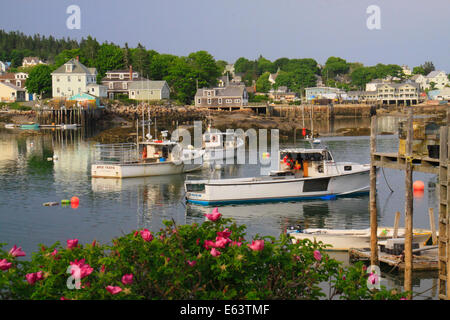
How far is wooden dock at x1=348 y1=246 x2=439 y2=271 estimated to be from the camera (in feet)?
63.8

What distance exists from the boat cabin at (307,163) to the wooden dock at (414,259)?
13054 mm

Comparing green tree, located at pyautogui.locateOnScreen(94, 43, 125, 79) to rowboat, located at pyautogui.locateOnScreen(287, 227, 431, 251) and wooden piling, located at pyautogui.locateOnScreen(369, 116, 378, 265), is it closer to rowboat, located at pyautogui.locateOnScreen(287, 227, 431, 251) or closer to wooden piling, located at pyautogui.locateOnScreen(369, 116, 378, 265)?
rowboat, located at pyautogui.locateOnScreen(287, 227, 431, 251)

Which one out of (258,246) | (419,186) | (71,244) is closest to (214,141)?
(419,186)

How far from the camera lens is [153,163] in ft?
139

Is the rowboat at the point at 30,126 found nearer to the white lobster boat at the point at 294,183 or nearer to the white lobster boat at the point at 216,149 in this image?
the white lobster boat at the point at 216,149

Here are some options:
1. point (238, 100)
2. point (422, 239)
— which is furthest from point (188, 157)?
point (238, 100)

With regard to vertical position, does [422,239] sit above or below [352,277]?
below

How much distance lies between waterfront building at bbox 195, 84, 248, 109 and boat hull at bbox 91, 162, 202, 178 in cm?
6881

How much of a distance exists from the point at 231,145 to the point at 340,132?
34.0 metres

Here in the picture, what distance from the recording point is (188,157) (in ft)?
151

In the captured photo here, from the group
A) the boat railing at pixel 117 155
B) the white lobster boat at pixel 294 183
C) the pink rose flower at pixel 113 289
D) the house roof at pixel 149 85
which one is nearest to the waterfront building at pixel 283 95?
the house roof at pixel 149 85

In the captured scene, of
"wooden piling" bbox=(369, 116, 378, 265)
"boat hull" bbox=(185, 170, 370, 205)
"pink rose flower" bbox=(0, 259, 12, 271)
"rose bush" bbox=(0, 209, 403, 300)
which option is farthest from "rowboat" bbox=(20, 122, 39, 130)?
"pink rose flower" bbox=(0, 259, 12, 271)

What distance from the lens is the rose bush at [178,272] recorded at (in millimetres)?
9586
